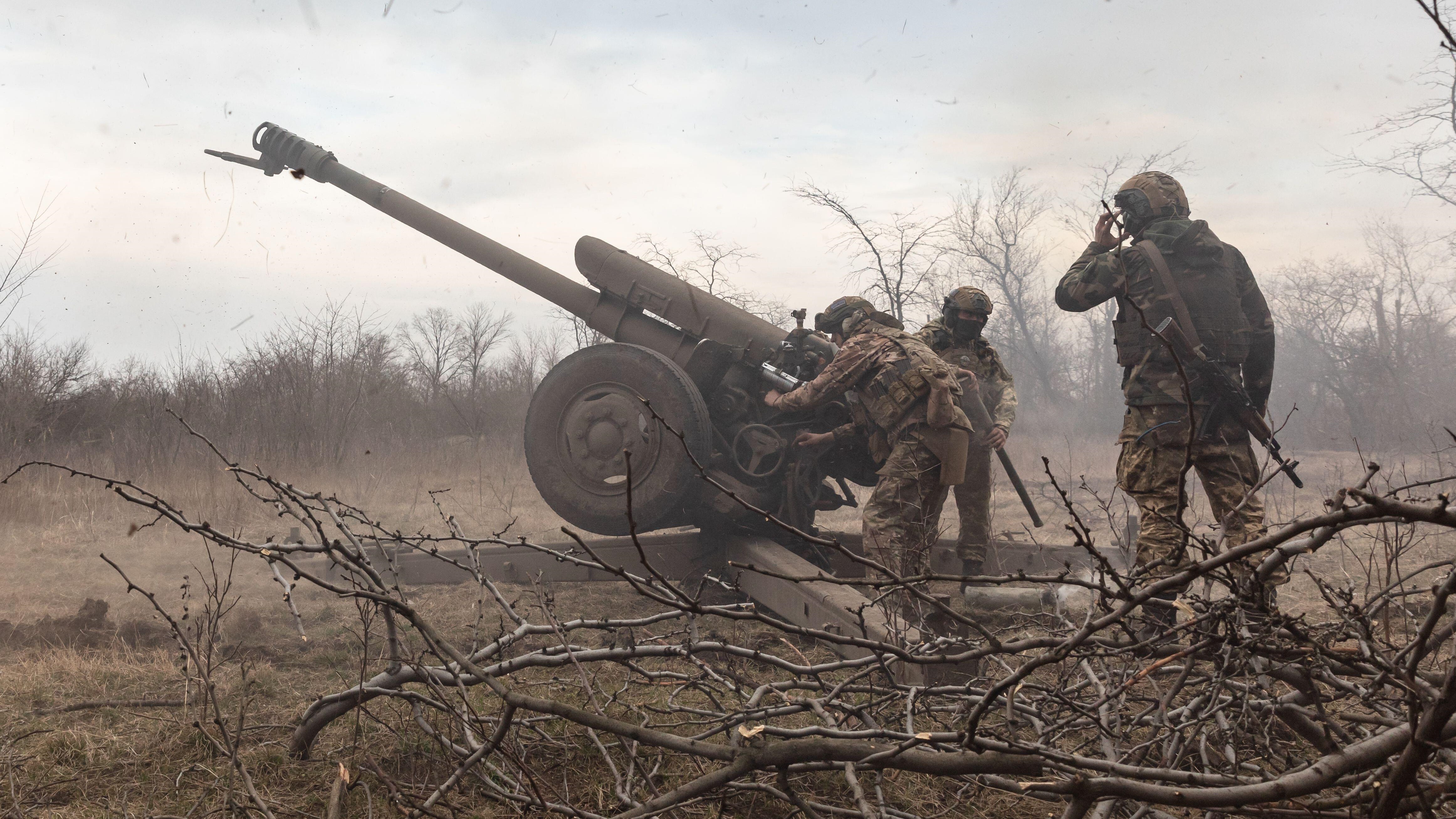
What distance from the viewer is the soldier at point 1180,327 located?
4.02 meters

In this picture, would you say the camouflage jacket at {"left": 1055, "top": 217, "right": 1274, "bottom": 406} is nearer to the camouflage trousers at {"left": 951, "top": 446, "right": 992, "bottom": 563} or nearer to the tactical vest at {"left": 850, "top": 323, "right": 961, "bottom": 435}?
the tactical vest at {"left": 850, "top": 323, "right": 961, "bottom": 435}

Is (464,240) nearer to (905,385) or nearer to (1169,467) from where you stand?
(905,385)

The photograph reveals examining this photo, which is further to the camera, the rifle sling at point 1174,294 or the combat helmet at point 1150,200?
the combat helmet at point 1150,200

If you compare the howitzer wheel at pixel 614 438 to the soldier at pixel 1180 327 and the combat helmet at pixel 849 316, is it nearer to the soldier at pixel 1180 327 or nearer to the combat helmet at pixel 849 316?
the combat helmet at pixel 849 316

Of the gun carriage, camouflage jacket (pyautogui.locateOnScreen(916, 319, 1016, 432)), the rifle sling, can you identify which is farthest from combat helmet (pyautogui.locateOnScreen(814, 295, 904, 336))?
the rifle sling

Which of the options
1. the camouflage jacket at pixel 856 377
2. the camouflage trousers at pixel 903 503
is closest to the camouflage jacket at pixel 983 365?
the camouflage jacket at pixel 856 377

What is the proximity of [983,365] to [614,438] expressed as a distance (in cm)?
277

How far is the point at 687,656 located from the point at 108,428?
10.5 metres

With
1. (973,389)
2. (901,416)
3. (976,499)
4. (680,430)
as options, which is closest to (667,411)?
(680,430)

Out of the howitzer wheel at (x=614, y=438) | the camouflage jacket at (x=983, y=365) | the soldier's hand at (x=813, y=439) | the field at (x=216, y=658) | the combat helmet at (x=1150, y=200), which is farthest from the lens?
the camouflage jacket at (x=983, y=365)

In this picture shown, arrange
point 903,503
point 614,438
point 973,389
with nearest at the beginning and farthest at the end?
point 903,503 < point 614,438 < point 973,389

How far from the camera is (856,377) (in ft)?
16.1

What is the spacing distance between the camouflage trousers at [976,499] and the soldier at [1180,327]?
173 cm

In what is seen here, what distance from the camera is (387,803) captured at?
2.29 m
